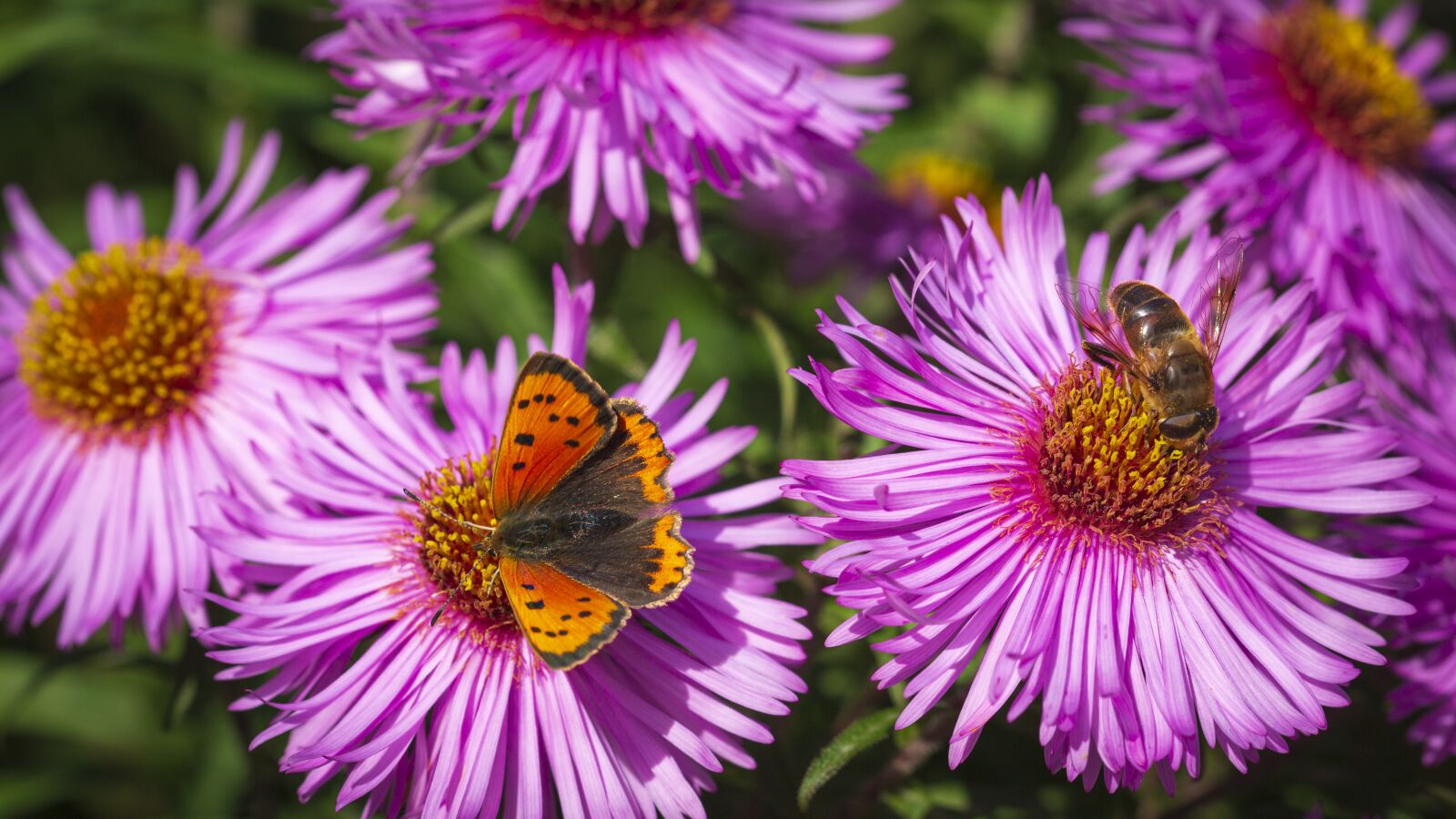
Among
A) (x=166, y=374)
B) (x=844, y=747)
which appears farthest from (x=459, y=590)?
(x=166, y=374)

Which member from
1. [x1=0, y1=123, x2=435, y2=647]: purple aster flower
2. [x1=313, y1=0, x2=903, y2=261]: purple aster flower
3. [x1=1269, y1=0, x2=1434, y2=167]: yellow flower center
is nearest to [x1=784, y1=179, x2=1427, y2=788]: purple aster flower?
[x1=313, y1=0, x2=903, y2=261]: purple aster flower

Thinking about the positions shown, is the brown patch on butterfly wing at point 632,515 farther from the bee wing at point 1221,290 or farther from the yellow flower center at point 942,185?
the yellow flower center at point 942,185

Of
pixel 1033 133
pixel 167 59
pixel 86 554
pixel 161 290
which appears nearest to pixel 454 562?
pixel 86 554

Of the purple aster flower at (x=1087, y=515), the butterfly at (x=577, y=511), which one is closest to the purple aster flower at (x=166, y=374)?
the butterfly at (x=577, y=511)

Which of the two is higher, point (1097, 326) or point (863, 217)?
point (863, 217)

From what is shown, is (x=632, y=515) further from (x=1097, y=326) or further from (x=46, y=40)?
(x=46, y=40)
